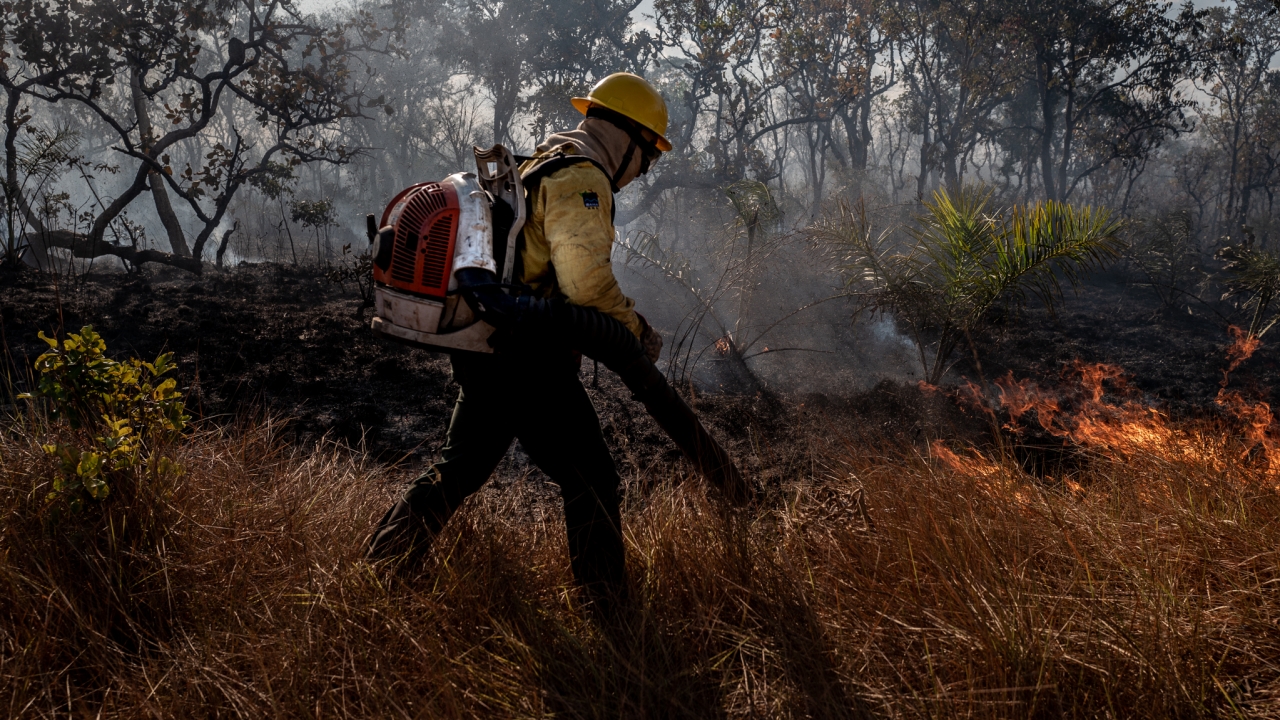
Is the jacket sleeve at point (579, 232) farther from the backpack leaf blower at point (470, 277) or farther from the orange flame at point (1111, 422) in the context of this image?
the orange flame at point (1111, 422)

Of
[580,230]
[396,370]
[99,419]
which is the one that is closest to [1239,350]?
[396,370]

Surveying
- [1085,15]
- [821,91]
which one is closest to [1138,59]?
[1085,15]

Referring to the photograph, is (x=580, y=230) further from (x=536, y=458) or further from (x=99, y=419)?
(x=99, y=419)

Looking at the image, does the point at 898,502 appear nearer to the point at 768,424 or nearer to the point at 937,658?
the point at 937,658

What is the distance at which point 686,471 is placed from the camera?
145 inches

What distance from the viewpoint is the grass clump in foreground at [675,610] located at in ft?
5.58

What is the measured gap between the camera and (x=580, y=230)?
6.40ft

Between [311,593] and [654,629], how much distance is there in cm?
91

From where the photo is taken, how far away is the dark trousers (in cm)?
208

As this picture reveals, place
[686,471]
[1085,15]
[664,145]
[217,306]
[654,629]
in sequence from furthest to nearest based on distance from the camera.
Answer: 1. [1085,15]
2. [217,306]
3. [686,471]
4. [664,145]
5. [654,629]

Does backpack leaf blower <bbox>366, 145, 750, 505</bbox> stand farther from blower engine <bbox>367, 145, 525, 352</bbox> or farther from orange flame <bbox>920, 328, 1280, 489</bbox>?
orange flame <bbox>920, 328, 1280, 489</bbox>

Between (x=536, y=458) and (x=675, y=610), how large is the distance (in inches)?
23.3

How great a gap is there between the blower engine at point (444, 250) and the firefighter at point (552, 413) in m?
0.08

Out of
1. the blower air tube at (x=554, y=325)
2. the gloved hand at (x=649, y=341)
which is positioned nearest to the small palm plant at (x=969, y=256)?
the gloved hand at (x=649, y=341)
